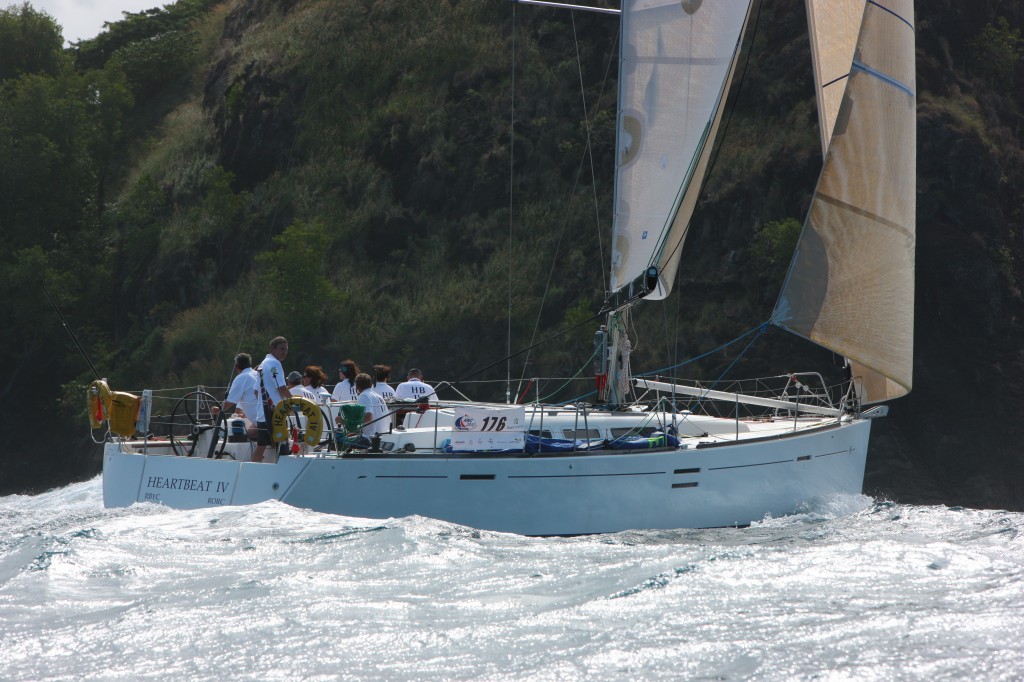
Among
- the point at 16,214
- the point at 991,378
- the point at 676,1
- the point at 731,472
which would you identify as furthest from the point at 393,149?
the point at 731,472

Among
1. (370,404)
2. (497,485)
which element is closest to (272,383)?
(370,404)

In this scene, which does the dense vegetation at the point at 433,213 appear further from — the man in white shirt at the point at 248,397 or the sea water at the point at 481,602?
the sea water at the point at 481,602

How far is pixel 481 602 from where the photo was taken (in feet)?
27.3

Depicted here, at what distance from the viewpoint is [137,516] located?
11.2 meters

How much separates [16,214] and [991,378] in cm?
2843

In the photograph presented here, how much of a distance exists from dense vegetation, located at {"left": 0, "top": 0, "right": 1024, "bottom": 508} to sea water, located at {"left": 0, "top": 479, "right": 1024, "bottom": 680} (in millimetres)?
14257

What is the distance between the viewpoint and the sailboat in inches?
450

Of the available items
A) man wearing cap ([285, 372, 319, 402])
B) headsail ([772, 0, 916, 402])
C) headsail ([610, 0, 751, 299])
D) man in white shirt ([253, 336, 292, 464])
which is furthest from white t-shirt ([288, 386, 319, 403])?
headsail ([772, 0, 916, 402])

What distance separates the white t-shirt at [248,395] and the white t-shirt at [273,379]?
0.16 m

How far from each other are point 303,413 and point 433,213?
22299mm

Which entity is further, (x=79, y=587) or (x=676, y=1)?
(x=676, y=1)

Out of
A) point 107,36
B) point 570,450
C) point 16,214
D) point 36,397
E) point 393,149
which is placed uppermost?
point 107,36

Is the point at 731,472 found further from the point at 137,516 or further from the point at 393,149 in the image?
the point at 393,149

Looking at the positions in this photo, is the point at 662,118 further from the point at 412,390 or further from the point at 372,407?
the point at 372,407
